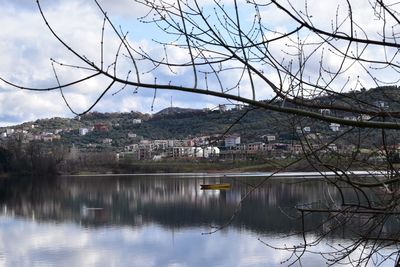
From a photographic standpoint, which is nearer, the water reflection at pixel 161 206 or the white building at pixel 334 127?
the white building at pixel 334 127

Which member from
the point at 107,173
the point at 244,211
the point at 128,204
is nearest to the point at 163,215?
the point at 244,211

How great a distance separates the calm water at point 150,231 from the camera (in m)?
16.1

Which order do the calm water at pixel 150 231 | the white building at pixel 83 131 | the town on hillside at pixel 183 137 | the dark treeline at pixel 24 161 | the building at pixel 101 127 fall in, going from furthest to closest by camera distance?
the building at pixel 101 127 → the white building at pixel 83 131 → the dark treeline at pixel 24 161 → the calm water at pixel 150 231 → the town on hillside at pixel 183 137

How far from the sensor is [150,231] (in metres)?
21.6

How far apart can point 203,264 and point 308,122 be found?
1307 centimetres

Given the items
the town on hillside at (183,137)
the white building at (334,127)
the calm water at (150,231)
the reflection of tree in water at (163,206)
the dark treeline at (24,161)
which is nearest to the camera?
the white building at (334,127)

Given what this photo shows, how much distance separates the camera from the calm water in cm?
1612

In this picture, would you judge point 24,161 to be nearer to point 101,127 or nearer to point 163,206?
point 163,206

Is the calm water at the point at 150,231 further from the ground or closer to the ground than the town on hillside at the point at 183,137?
closer to the ground

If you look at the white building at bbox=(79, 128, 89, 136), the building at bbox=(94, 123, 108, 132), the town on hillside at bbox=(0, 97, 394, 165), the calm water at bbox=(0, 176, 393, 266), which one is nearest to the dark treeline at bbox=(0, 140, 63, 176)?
the town on hillside at bbox=(0, 97, 394, 165)

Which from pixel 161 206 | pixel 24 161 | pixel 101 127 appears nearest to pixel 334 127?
pixel 161 206

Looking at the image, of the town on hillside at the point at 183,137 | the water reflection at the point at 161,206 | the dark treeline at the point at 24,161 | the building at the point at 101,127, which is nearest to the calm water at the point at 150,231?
the water reflection at the point at 161,206

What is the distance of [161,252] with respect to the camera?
682 inches

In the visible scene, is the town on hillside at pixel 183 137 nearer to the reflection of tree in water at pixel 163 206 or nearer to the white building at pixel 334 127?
the white building at pixel 334 127
